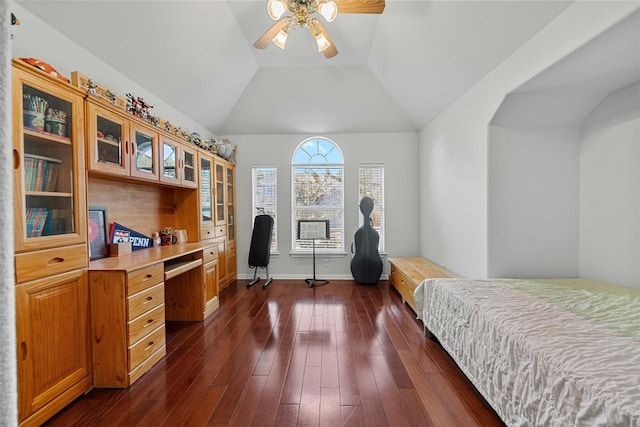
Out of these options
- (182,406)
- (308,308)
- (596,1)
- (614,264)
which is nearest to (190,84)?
(308,308)

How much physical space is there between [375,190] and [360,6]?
3.08 meters

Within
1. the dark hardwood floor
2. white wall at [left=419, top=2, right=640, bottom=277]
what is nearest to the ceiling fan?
white wall at [left=419, top=2, right=640, bottom=277]

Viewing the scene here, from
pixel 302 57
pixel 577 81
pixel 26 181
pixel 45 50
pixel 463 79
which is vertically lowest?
pixel 26 181

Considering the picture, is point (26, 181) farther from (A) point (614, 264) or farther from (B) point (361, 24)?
(A) point (614, 264)

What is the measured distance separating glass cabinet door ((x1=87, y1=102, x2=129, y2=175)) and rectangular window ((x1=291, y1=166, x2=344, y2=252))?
9.62 ft

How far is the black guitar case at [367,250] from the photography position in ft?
15.0

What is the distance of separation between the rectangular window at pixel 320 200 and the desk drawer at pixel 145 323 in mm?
2785

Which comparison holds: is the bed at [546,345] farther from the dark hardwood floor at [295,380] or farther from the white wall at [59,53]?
the white wall at [59,53]

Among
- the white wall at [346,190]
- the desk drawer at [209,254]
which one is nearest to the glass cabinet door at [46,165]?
the desk drawer at [209,254]

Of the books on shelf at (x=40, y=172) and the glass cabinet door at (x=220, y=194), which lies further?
the glass cabinet door at (x=220, y=194)

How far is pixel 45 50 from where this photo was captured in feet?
6.86

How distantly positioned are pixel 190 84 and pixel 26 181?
2.40 meters

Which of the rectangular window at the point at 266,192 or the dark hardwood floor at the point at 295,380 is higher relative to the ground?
the rectangular window at the point at 266,192

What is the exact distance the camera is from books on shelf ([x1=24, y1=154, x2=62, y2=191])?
1.67 metres
